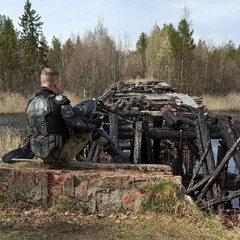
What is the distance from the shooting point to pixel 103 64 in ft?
141

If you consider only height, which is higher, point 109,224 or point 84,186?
point 84,186

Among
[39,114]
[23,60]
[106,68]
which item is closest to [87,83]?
[106,68]

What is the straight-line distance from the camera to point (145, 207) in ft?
14.8

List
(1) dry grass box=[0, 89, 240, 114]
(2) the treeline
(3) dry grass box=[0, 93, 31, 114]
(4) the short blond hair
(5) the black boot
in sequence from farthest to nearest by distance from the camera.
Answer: (2) the treeline, (1) dry grass box=[0, 89, 240, 114], (3) dry grass box=[0, 93, 31, 114], (5) the black boot, (4) the short blond hair

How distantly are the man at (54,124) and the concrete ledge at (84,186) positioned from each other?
0.27m

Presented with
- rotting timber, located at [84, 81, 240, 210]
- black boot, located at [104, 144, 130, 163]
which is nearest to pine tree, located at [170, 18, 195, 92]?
rotting timber, located at [84, 81, 240, 210]

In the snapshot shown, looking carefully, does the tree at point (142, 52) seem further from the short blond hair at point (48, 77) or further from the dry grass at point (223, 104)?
the short blond hair at point (48, 77)

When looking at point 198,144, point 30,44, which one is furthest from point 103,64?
point 198,144

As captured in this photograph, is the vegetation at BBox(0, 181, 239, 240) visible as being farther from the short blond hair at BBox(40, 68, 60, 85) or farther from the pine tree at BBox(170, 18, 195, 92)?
the pine tree at BBox(170, 18, 195, 92)

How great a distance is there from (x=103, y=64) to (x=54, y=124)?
128ft

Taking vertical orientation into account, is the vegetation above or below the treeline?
below

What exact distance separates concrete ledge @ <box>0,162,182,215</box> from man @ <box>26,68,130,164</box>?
0.88 feet

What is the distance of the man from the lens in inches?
184

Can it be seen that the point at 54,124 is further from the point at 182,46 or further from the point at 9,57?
the point at 182,46
